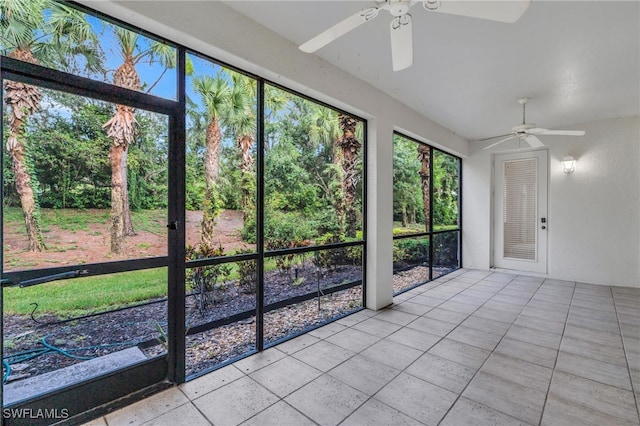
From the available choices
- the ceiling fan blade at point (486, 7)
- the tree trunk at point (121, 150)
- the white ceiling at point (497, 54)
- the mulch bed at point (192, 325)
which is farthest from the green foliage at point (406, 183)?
the tree trunk at point (121, 150)

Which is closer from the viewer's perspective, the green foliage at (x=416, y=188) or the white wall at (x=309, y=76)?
the white wall at (x=309, y=76)

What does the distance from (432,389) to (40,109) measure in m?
3.02

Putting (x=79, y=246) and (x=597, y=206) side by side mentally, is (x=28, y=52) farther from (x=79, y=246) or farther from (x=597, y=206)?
(x=597, y=206)

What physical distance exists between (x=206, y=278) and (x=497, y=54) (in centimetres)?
344

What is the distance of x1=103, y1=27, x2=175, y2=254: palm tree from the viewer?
74.7 inches

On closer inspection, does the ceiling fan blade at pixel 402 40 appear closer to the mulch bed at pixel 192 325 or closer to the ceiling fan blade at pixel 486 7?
the ceiling fan blade at pixel 486 7

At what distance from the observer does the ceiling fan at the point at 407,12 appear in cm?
137

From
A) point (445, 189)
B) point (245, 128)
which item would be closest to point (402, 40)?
point (245, 128)

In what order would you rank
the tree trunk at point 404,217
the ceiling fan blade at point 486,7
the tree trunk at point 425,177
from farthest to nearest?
1. the tree trunk at point 425,177
2. the tree trunk at point 404,217
3. the ceiling fan blade at point 486,7

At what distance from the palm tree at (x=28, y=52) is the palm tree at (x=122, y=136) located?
0.26m

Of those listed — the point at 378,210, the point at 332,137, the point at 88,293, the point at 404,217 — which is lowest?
the point at 88,293

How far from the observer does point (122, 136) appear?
1949 mm

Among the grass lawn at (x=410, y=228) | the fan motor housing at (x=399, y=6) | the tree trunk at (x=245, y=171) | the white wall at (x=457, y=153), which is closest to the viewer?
the fan motor housing at (x=399, y=6)

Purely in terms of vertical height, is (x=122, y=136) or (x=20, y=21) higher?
(x=20, y=21)
